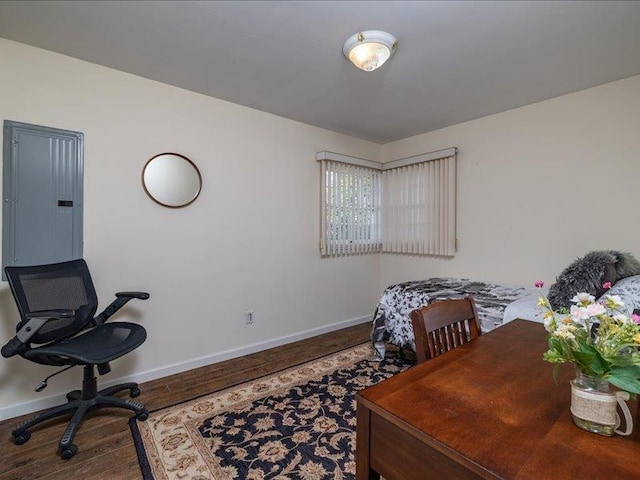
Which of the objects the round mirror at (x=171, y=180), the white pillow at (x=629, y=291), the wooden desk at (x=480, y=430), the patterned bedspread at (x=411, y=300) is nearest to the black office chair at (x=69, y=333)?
the round mirror at (x=171, y=180)

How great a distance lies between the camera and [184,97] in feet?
8.46

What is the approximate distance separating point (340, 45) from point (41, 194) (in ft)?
7.34

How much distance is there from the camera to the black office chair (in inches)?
63.7

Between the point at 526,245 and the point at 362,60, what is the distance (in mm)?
2380

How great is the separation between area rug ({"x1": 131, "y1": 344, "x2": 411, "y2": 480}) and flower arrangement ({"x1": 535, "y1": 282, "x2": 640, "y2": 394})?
49.0 inches

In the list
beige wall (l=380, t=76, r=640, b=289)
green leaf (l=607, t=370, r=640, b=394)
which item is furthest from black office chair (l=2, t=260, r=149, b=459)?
beige wall (l=380, t=76, r=640, b=289)

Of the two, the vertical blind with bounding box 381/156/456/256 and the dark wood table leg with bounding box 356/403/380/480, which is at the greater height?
the vertical blind with bounding box 381/156/456/256

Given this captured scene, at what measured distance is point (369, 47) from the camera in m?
1.86

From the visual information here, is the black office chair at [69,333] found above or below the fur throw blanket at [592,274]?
below

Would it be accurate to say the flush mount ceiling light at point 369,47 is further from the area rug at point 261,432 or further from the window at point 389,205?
the area rug at point 261,432

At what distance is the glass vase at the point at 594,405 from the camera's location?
0.67m

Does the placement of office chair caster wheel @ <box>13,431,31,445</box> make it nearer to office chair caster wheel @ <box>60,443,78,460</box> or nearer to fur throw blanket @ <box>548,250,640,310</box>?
office chair caster wheel @ <box>60,443,78,460</box>

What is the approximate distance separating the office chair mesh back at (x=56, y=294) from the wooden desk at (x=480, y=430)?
6.39ft

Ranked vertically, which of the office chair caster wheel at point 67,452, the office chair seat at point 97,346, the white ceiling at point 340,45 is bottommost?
the office chair caster wheel at point 67,452
